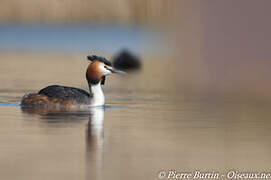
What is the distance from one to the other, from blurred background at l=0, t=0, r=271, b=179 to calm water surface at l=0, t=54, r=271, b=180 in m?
0.01

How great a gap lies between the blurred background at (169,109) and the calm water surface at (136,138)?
0.01 meters

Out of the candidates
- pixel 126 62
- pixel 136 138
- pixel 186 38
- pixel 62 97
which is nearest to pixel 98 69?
pixel 62 97

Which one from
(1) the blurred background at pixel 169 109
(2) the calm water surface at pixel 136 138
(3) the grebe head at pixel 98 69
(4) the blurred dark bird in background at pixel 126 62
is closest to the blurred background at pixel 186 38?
(1) the blurred background at pixel 169 109

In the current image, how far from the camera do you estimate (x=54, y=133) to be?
1442 centimetres

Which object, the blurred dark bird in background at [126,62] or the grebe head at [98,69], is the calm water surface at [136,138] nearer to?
the grebe head at [98,69]

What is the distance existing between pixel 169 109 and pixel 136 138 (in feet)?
13.0

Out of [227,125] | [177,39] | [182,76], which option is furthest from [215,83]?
[177,39]

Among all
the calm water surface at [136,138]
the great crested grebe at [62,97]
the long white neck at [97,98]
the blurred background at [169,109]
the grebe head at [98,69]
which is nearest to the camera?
the calm water surface at [136,138]

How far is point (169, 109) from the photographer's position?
707 inches

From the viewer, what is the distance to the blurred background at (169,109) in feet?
39.9

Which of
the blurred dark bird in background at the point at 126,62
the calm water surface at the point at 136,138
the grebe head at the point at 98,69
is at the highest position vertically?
the grebe head at the point at 98,69

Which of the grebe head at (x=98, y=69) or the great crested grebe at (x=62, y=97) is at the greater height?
the grebe head at (x=98, y=69)

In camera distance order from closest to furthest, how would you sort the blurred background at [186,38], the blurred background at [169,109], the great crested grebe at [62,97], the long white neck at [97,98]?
the blurred background at [169,109], the great crested grebe at [62,97], the long white neck at [97,98], the blurred background at [186,38]

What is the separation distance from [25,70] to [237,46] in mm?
9593
